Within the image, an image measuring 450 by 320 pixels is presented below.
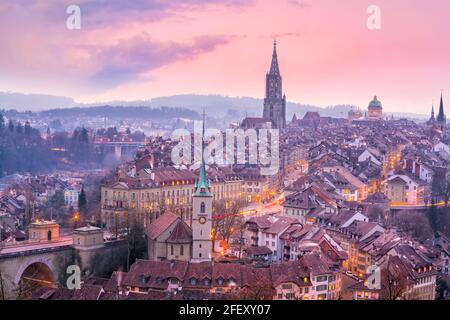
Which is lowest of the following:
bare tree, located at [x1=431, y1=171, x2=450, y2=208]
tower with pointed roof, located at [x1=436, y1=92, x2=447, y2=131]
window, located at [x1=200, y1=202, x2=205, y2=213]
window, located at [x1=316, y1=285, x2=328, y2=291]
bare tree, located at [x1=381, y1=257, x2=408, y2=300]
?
window, located at [x1=316, y1=285, x2=328, y2=291]

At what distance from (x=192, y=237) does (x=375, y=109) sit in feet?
98.8

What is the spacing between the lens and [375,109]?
39375mm

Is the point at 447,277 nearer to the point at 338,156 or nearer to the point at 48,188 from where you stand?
the point at 338,156

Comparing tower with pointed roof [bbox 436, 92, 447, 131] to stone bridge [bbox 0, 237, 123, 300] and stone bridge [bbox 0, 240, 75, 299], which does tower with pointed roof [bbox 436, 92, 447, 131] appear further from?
stone bridge [bbox 0, 240, 75, 299]

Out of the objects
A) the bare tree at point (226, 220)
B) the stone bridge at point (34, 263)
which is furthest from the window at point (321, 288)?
the stone bridge at point (34, 263)

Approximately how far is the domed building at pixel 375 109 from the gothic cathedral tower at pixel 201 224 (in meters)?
29.1

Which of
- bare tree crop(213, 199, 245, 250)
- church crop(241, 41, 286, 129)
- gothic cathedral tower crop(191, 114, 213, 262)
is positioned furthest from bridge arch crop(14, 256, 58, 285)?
church crop(241, 41, 286, 129)

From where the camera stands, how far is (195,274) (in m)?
9.15

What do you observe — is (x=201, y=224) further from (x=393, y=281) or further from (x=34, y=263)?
(x=393, y=281)

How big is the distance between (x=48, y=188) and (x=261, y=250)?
1213cm

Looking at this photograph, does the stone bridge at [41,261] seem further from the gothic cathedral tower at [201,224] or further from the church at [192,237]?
the gothic cathedral tower at [201,224]

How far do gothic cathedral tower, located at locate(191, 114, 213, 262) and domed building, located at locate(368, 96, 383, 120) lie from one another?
29115 mm

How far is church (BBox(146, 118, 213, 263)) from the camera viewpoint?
1061 centimetres
